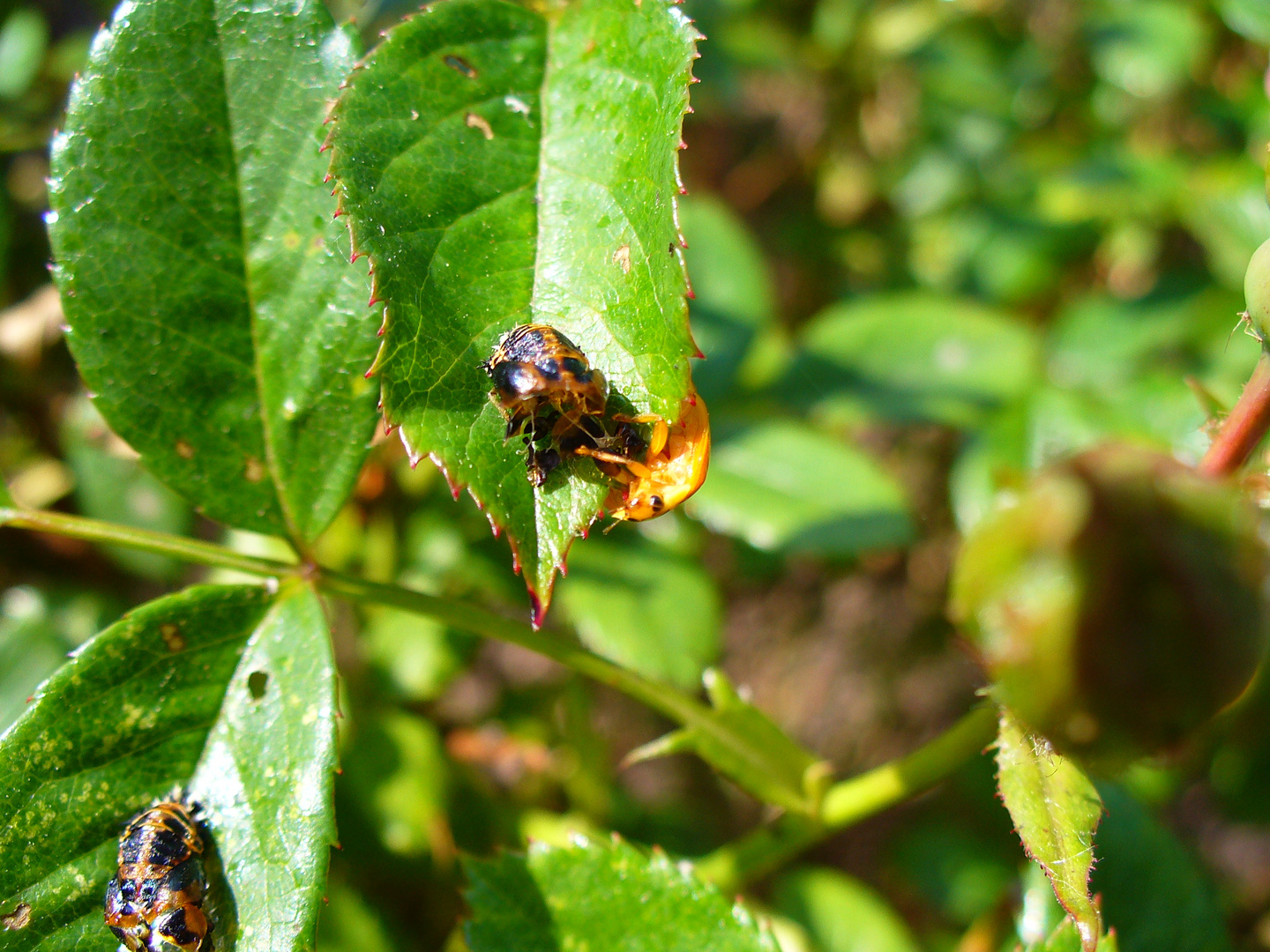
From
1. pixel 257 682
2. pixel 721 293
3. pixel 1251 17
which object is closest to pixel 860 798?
pixel 257 682

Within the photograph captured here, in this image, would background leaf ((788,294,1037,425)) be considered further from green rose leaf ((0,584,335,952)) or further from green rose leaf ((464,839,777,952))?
green rose leaf ((0,584,335,952))

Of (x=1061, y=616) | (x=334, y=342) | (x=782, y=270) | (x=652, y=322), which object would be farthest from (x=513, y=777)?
(x=782, y=270)

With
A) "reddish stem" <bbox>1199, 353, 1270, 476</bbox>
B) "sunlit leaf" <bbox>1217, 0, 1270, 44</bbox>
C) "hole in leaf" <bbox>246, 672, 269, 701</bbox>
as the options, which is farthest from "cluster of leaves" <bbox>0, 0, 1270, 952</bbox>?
"sunlit leaf" <bbox>1217, 0, 1270, 44</bbox>

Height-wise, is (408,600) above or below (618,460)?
below

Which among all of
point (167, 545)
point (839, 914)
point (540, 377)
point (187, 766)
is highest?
point (540, 377)

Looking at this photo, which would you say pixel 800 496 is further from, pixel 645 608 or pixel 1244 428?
pixel 1244 428
